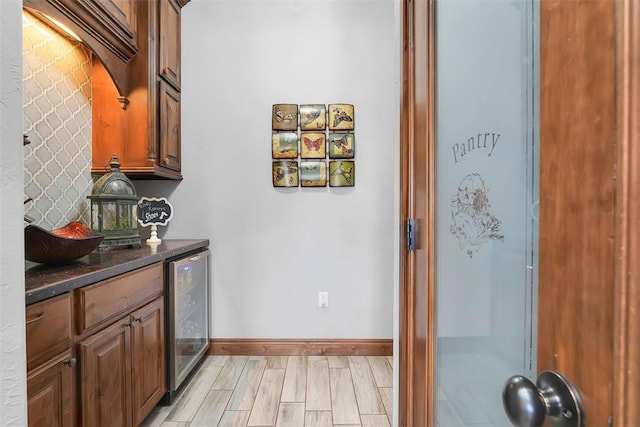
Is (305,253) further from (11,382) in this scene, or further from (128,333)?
(11,382)

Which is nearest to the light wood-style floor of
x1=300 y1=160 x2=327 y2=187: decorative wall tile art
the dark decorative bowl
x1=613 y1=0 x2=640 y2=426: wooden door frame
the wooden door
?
the wooden door

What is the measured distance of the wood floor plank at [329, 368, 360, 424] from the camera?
5.99 feet

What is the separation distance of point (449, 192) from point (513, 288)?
1.10 feet

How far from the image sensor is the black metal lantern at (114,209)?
1834mm

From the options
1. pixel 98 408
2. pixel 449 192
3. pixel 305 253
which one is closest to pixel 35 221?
pixel 98 408

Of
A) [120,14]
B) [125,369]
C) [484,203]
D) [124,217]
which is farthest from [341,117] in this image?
[125,369]

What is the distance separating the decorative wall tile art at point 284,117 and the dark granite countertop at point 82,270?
128 centimetres

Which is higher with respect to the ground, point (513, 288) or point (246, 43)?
point (246, 43)

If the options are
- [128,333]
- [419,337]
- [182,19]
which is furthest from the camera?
[182,19]

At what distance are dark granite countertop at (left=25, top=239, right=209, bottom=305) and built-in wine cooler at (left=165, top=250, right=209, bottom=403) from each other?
9.3 inches

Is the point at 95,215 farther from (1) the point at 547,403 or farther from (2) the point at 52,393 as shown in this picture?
(1) the point at 547,403

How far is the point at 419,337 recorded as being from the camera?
39.9 inches

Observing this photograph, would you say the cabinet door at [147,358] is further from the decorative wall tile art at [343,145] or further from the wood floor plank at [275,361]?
the decorative wall tile art at [343,145]

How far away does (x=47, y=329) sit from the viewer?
105 centimetres
